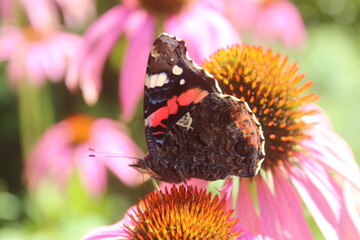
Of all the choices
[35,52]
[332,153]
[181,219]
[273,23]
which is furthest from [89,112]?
[181,219]

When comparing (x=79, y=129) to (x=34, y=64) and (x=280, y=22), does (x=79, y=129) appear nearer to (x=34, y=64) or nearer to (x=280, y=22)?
(x=34, y=64)

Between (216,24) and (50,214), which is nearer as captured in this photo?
(216,24)

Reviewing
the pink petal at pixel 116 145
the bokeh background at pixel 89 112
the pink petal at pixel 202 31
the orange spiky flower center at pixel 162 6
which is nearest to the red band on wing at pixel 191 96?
the pink petal at pixel 202 31

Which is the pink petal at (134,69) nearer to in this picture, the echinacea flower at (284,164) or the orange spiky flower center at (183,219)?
the echinacea flower at (284,164)

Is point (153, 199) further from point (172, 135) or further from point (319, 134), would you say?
point (319, 134)

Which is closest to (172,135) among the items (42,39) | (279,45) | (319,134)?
(319,134)

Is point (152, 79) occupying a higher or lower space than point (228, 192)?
higher

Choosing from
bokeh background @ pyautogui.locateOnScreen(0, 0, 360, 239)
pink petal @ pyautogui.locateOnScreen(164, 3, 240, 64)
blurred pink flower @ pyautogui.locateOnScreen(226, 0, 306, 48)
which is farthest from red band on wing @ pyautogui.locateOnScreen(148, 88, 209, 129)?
blurred pink flower @ pyautogui.locateOnScreen(226, 0, 306, 48)
